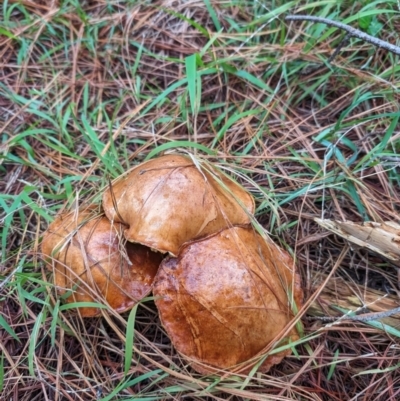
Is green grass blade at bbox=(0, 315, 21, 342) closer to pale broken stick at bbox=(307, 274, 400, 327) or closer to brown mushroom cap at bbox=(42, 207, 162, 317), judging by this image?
brown mushroom cap at bbox=(42, 207, 162, 317)

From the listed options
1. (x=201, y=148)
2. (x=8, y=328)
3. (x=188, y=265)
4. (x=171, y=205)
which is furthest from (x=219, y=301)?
(x=8, y=328)

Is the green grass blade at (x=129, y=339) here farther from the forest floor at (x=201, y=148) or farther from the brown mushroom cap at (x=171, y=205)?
the brown mushroom cap at (x=171, y=205)

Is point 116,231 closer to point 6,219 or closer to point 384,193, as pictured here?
point 6,219

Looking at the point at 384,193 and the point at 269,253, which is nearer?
the point at 269,253

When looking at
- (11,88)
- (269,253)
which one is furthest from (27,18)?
(269,253)

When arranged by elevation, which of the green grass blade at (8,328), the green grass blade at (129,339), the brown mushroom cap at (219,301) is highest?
the brown mushroom cap at (219,301)

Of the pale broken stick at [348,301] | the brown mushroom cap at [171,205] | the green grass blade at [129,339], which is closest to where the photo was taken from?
the brown mushroom cap at [171,205]

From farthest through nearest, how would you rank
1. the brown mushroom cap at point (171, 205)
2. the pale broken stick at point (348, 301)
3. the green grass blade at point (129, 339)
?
the pale broken stick at point (348, 301)
the green grass blade at point (129, 339)
the brown mushroom cap at point (171, 205)

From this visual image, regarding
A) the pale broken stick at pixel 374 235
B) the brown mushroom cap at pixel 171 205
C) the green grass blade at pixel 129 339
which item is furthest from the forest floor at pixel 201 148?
the brown mushroom cap at pixel 171 205
